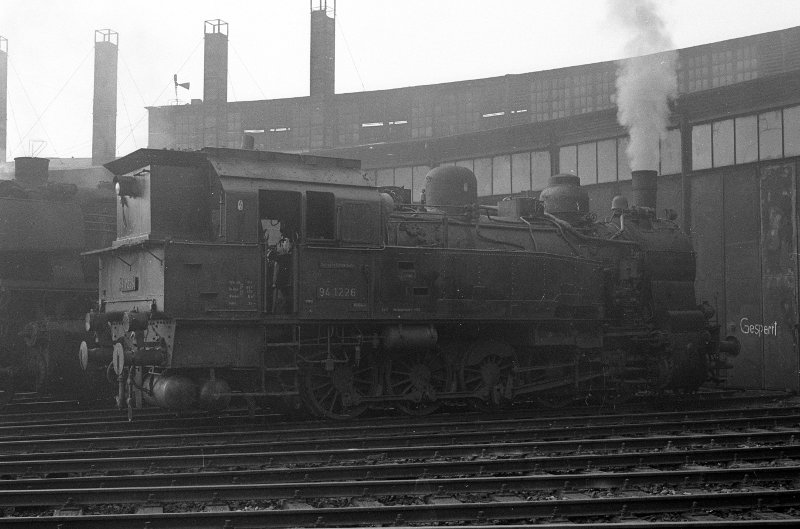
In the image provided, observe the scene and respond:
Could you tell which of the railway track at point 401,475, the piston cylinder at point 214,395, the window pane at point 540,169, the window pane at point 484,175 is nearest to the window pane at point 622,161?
the window pane at point 540,169

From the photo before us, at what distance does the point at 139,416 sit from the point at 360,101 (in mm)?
27977

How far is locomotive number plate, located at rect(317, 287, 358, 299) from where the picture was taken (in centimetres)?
1170

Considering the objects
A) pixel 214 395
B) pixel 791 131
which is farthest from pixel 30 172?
pixel 791 131

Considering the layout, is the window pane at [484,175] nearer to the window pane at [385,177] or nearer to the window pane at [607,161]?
the window pane at [385,177]

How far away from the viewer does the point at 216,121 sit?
4056 centimetres

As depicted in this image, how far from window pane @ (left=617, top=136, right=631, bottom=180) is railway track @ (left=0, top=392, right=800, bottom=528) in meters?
14.3

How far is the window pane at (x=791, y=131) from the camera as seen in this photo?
829 inches

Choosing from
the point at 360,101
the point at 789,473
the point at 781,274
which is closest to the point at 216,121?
the point at 360,101

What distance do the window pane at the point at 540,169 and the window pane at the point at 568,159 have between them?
0.38 meters

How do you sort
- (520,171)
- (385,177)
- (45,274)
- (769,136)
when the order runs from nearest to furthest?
(45,274) → (769,136) → (520,171) → (385,177)

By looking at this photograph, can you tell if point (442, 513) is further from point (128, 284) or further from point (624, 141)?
point (624, 141)

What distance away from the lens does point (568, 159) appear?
26547 mm

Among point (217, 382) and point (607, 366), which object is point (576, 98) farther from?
point (217, 382)

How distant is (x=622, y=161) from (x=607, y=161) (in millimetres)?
497
